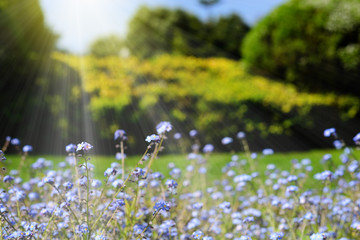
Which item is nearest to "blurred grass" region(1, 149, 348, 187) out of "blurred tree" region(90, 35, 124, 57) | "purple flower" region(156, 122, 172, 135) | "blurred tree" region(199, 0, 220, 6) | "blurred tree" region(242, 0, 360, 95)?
"blurred tree" region(242, 0, 360, 95)

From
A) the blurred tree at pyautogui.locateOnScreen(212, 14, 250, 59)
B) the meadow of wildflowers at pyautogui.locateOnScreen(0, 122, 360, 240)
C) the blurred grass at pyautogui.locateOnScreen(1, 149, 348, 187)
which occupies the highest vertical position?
the blurred tree at pyautogui.locateOnScreen(212, 14, 250, 59)

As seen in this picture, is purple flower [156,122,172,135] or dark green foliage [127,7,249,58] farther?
dark green foliage [127,7,249,58]

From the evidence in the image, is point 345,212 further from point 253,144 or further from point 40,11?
point 40,11

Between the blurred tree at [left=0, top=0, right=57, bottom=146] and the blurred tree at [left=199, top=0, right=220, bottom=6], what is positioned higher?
the blurred tree at [left=199, top=0, right=220, bottom=6]

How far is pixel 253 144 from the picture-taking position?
8344 mm

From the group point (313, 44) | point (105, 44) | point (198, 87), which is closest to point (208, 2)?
point (105, 44)

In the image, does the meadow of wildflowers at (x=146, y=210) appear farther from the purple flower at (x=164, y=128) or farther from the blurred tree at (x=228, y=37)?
the blurred tree at (x=228, y=37)

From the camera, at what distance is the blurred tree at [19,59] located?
784 cm

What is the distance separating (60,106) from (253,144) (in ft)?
14.6

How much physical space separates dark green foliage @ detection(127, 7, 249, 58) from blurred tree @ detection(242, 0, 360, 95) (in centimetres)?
419

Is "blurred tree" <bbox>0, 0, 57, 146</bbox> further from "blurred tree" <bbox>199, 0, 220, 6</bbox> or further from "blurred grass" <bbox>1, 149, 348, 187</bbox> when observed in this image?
"blurred tree" <bbox>199, 0, 220, 6</bbox>

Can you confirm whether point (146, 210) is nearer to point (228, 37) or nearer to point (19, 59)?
point (19, 59)

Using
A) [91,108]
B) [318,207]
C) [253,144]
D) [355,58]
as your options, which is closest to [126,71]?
[91,108]

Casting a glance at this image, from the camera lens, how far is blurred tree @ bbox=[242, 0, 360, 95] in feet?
31.6
